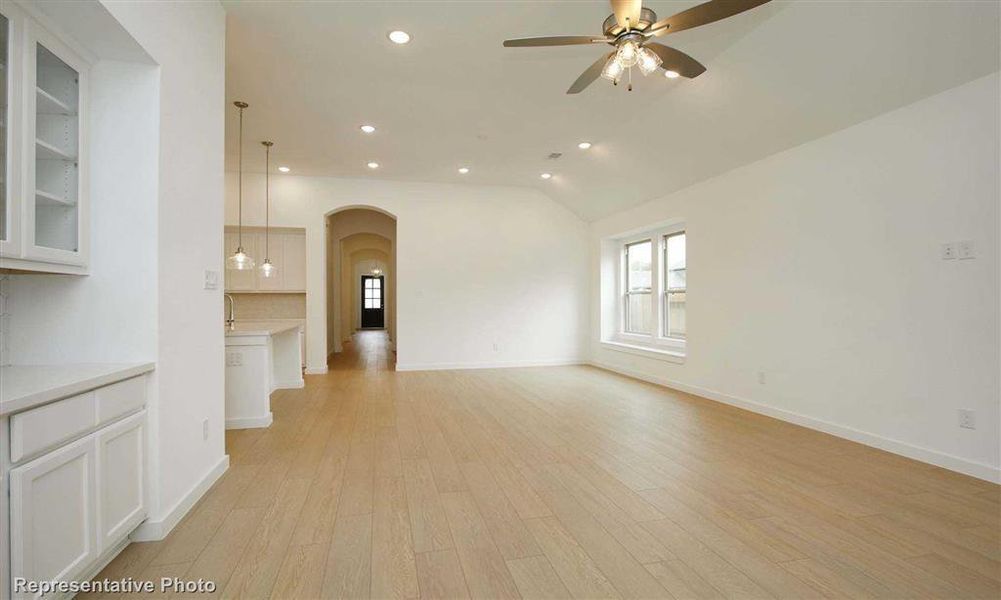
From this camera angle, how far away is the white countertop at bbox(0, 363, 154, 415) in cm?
138

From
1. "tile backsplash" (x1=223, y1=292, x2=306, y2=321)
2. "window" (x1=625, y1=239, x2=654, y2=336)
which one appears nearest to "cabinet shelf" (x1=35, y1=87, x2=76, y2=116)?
"tile backsplash" (x1=223, y1=292, x2=306, y2=321)

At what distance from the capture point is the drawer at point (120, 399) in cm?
177

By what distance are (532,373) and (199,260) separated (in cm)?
516

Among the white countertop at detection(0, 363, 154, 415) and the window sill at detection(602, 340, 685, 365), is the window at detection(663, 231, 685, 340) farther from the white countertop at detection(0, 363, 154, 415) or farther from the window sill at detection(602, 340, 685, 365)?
the white countertop at detection(0, 363, 154, 415)

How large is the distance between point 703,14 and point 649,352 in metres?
4.67

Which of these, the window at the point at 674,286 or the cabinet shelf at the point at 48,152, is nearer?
the cabinet shelf at the point at 48,152

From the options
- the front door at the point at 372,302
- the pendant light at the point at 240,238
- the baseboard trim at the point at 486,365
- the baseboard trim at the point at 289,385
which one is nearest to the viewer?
the pendant light at the point at 240,238

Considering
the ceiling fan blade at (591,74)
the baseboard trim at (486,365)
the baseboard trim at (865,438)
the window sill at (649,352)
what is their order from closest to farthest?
the ceiling fan blade at (591,74) < the baseboard trim at (865,438) < the window sill at (649,352) < the baseboard trim at (486,365)

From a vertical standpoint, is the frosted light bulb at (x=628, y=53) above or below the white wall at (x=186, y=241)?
above

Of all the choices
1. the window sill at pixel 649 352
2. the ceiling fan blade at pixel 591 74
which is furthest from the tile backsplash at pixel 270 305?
the ceiling fan blade at pixel 591 74

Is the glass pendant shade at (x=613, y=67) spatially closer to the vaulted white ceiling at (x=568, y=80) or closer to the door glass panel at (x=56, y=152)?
the vaulted white ceiling at (x=568, y=80)

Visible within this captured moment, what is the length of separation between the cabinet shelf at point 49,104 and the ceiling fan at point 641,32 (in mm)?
1971

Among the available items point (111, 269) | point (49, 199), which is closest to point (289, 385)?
point (111, 269)

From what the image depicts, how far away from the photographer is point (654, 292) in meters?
6.44
